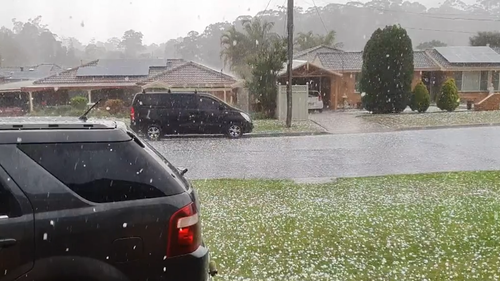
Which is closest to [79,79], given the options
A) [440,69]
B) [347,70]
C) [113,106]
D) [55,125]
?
[113,106]

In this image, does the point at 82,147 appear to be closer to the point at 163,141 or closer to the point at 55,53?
the point at 163,141

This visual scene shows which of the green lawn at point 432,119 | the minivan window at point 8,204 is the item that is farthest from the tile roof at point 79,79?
the minivan window at point 8,204

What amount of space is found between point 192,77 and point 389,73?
1143cm

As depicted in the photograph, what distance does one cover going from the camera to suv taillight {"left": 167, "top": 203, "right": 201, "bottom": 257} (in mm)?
3061

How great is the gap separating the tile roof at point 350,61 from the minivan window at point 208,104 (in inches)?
689

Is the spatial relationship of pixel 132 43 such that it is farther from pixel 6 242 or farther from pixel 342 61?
pixel 6 242

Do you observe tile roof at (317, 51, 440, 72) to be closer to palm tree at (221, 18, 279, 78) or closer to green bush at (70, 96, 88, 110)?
palm tree at (221, 18, 279, 78)

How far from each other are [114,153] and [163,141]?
45.8 feet

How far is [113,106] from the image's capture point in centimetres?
2558

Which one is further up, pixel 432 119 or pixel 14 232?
pixel 14 232

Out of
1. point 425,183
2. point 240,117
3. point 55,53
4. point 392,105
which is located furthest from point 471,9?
point 425,183

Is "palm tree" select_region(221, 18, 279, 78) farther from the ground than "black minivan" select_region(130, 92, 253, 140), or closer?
farther from the ground

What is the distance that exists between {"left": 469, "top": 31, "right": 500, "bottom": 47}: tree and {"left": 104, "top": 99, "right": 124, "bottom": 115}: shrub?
120ft

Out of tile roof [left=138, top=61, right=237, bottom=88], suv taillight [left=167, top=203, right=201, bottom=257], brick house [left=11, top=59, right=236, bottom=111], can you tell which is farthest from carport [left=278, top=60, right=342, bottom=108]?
suv taillight [left=167, top=203, right=201, bottom=257]
